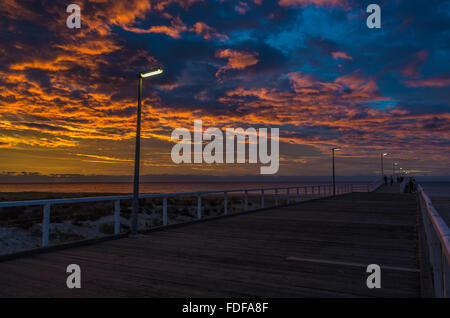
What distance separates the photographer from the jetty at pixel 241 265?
14.4 ft

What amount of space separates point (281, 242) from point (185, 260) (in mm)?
3042

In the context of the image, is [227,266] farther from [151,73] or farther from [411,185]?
[411,185]

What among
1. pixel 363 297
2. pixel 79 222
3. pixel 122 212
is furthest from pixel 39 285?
pixel 122 212

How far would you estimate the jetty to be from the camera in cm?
438

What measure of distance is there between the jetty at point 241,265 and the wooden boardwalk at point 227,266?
0.05 feet

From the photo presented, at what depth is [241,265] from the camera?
19.2 ft

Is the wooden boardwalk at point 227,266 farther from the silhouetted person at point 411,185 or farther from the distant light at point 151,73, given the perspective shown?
the silhouetted person at point 411,185

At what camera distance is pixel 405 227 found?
11039mm

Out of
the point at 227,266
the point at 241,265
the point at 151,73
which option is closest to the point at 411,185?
the point at 151,73

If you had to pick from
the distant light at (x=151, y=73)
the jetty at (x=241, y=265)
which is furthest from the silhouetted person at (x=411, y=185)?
the distant light at (x=151, y=73)

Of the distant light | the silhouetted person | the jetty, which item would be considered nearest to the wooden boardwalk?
the jetty

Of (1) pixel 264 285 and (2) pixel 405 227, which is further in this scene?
(2) pixel 405 227

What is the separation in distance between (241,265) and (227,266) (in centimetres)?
27
